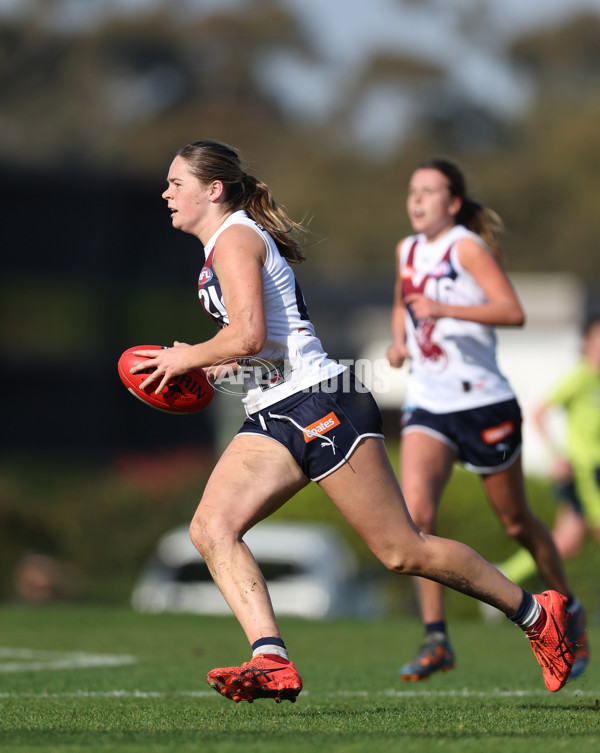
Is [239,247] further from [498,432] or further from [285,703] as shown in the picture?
[498,432]

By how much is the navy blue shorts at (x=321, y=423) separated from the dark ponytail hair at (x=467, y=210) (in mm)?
2240

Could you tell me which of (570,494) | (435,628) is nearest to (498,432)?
(435,628)

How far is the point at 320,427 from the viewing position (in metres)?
5.30

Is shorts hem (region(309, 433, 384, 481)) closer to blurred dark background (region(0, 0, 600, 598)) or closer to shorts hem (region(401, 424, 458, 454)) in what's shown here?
shorts hem (region(401, 424, 458, 454))

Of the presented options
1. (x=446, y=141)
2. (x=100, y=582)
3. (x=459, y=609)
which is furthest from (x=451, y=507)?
(x=446, y=141)

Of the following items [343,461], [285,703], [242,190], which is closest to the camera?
[343,461]

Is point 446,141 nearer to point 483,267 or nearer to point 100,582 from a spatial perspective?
point 100,582

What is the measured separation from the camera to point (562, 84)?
71062 mm

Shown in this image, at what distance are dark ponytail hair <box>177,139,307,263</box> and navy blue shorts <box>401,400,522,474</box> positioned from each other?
1739mm

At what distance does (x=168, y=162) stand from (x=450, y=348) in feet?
184

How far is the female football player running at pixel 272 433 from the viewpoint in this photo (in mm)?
5215

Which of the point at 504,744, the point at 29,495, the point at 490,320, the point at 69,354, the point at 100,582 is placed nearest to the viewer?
the point at 504,744

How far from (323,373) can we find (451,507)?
9.52 metres

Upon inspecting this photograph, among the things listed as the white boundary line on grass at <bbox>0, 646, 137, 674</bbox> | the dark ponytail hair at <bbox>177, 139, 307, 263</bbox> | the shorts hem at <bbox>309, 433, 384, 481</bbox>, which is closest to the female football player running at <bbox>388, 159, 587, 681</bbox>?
the dark ponytail hair at <bbox>177, 139, 307, 263</bbox>
